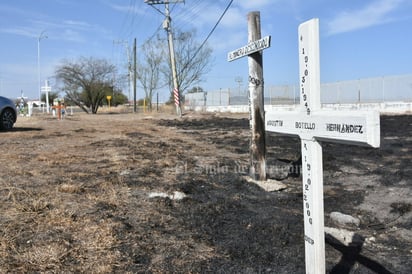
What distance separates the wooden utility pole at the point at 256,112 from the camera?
7.59m

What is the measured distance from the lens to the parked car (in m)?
14.7

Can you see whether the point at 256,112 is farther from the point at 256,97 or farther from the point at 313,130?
the point at 313,130

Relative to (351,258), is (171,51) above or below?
above

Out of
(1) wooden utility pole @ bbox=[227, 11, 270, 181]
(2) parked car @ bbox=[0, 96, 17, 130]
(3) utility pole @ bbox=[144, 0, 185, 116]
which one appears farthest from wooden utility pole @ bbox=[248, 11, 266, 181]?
(3) utility pole @ bbox=[144, 0, 185, 116]

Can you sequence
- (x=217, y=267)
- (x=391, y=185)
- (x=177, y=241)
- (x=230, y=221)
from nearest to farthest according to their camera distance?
1. (x=217, y=267)
2. (x=177, y=241)
3. (x=230, y=221)
4. (x=391, y=185)

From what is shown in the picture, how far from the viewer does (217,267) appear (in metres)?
3.80

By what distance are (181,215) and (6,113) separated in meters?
12.0

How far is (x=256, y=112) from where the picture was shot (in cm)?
784

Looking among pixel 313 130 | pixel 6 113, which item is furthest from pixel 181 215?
Answer: pixel 6 113

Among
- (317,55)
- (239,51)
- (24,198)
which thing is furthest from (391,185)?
(24,198)

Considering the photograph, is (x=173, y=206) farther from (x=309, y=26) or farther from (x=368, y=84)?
(x=368, y=84)

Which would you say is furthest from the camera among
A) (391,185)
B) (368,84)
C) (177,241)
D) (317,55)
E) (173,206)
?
(368,84)

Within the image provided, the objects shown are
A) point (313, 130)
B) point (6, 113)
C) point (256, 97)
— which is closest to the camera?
point (313, 130)

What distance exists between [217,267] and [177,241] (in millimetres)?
666
